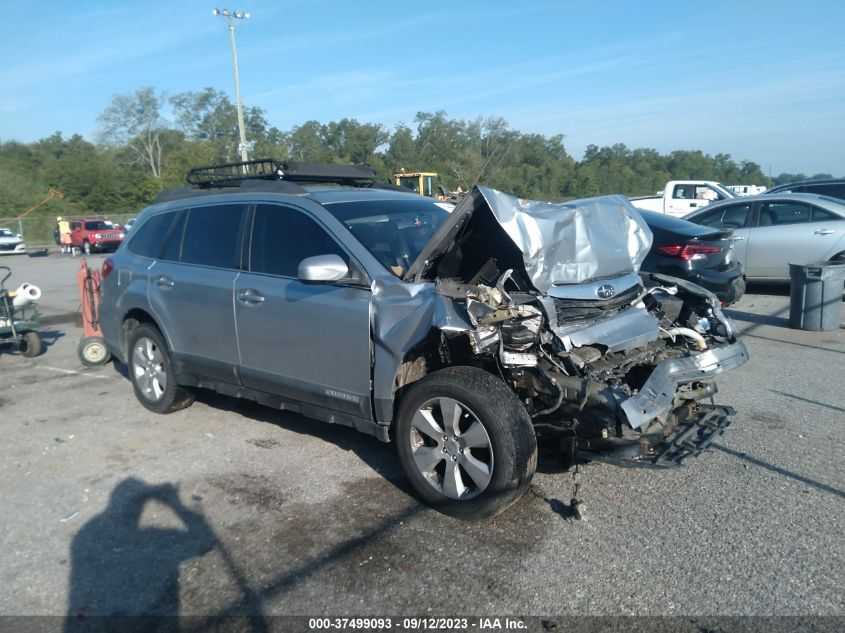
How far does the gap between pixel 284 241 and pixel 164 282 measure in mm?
1496

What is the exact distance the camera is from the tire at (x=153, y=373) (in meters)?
5.91

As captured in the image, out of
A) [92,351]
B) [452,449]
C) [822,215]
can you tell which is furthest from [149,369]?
[822,215]

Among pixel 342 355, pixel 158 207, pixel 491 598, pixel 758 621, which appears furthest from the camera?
pixel 158 207

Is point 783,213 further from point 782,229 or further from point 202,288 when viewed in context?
point 202,288

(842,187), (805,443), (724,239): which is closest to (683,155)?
(842,187)

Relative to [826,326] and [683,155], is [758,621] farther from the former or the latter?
[683,155]

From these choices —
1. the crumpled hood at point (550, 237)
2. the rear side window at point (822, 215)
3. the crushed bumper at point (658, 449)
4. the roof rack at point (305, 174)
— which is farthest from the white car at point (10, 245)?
the crushed bumper at point (658, 449)

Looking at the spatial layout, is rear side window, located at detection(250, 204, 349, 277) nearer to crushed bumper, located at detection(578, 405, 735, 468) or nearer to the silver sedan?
crushed bumper, located at detection(578, 405, 735, 468)

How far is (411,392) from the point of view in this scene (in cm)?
408

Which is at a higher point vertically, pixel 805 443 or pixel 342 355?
pixel 342 355

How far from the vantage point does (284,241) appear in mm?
4934

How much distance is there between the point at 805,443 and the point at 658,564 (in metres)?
2.19

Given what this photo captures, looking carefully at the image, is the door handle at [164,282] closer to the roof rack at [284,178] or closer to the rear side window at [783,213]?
the roof rack at [284,178]

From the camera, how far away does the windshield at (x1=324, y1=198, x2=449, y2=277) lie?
180 inches
